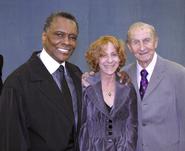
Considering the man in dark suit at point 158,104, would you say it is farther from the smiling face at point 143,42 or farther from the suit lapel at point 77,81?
the suit lapel at point 77,81

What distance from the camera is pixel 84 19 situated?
197 inches

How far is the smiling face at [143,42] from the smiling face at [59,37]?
570 millimetres

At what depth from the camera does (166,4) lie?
504cm

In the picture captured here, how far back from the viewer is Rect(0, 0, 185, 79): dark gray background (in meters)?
4.95

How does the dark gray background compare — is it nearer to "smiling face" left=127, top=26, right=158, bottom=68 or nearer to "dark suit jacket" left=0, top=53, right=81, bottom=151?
"smiling face" left=127, top=26, right=158, bottom=68

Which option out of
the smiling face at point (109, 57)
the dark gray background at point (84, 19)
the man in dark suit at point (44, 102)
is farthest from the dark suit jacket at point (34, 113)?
the dark gray background at point (84, 19)

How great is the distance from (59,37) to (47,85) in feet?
0.99

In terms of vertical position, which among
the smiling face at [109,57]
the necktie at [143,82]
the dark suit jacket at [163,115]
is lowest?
the dark suit jacket at [163,115]

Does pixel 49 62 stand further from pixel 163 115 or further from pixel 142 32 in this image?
pixel 163 115

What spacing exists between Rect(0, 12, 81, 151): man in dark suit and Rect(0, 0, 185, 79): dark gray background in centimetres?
262

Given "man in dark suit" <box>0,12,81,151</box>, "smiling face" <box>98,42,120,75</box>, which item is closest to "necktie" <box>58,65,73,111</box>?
"man in dark suit" <box>0,12,81,151</box>

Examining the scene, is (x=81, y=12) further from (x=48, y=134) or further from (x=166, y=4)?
(x=48, y=134)

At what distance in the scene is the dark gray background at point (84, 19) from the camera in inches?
195

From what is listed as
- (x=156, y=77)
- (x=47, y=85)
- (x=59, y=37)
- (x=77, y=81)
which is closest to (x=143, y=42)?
(x=156, y=77)
